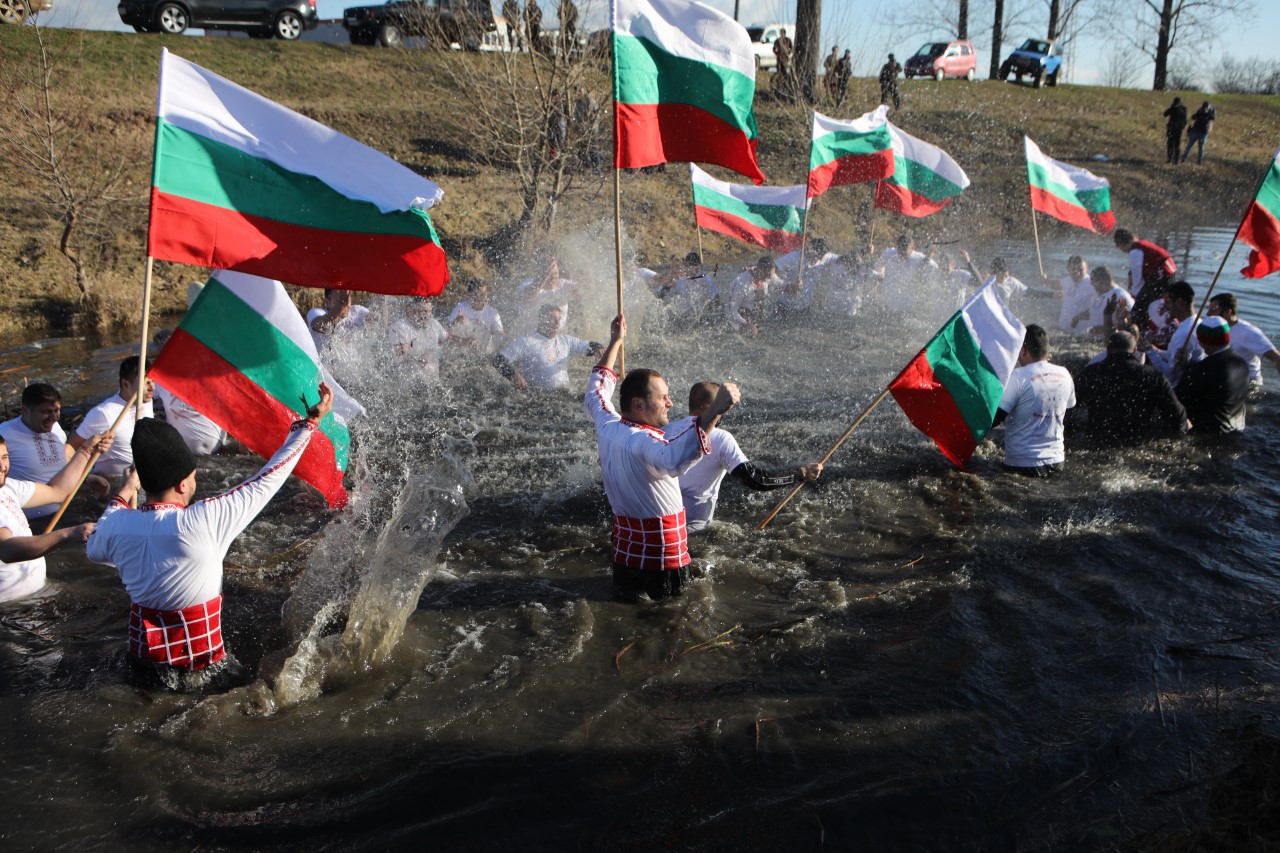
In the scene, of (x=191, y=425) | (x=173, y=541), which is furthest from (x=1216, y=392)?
(x=191, y=425)

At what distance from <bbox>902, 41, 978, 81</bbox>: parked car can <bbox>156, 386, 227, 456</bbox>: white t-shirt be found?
3813 cm

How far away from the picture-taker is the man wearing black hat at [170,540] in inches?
177

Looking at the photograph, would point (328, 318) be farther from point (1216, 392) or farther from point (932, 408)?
point (1216, 392)

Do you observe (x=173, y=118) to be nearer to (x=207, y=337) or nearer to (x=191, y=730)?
(x=207, y=337)

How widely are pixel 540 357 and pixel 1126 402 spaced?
6.12 meters

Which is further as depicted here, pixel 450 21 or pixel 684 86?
pixel 450 21

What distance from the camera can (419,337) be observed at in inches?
438

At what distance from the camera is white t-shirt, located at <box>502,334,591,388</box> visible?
11.3 metres

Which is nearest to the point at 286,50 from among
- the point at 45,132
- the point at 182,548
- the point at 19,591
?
the point at 45,132

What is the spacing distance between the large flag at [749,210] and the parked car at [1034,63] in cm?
3330

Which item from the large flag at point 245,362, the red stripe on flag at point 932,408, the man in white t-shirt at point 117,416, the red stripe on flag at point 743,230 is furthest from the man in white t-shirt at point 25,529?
the red stripe on flag at point 743,230

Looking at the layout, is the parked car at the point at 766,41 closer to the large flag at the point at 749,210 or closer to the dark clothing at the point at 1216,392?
the large flag at the point at 749,210

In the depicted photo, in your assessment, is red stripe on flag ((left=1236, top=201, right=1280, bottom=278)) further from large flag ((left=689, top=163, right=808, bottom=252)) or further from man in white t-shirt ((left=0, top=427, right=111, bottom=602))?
man in white t-shirt ((left=0, top=427, right=111, bottom=602))

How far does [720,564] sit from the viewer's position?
23.6 ft
